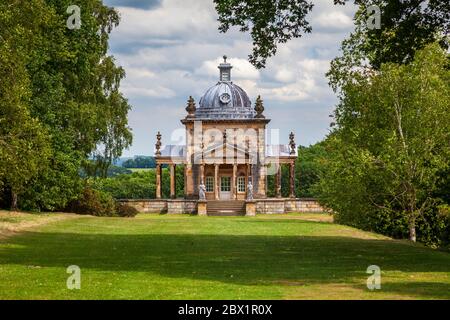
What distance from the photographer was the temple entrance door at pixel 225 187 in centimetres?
8519

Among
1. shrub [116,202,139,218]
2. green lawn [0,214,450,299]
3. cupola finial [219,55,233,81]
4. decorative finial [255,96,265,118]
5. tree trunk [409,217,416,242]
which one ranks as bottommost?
green lawn [0,214,450,299]

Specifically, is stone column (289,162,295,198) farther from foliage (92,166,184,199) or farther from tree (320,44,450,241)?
tree (320,44,450,241)

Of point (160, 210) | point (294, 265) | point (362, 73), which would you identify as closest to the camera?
point (294, 265)

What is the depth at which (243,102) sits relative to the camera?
294 ft

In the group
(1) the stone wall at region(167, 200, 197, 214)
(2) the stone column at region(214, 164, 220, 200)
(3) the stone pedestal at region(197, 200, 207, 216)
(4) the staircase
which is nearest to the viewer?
(3) the stone pedestal at region(197, 200, 207, 216)

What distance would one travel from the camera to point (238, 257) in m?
26.4

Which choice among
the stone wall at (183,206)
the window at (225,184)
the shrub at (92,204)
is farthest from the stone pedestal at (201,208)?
the shrub at (92,204)

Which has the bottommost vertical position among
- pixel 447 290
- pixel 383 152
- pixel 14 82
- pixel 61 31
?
pixel 447 290

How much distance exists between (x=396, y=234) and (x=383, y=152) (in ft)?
26.8

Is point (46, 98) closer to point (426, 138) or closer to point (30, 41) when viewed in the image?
point (30, 41)

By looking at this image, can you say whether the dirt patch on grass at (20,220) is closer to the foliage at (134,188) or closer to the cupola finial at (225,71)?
the cupola finial at (225,71)

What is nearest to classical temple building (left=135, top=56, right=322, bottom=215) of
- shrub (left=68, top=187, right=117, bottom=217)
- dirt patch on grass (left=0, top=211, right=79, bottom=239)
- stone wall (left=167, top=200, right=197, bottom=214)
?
stone wall (left=167, top=200, right=197, bottom=214)

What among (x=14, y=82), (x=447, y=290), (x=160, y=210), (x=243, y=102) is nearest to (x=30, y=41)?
(x=14, y=82)

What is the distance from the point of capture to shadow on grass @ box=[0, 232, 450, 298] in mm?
20844
